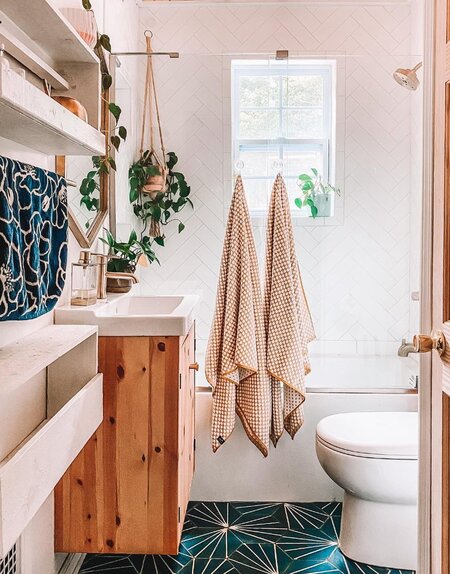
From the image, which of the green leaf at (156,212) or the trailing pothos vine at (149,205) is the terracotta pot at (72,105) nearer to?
the trailing pothos vine at (149,205)

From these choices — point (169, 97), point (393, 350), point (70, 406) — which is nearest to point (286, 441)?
point (393, 350)

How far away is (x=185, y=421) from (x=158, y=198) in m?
1.22

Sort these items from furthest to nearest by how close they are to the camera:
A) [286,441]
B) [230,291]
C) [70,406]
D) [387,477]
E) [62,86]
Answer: [286,441]
[230,291]
[387,477]
[62,86]
[70,406]

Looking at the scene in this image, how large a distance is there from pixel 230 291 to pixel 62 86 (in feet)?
3.54

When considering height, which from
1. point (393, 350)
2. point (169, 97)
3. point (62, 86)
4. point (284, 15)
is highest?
point (284, 15)

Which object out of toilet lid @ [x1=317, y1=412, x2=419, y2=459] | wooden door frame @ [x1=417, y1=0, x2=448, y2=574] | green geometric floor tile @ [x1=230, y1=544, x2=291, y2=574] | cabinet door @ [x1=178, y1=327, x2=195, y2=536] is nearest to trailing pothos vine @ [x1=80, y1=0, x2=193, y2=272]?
cabinet door @ [x1=178, y1=327, x2=195, y2=536]

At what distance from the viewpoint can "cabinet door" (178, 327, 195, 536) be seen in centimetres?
197

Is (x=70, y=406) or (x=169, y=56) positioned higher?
(x=169, y=56)

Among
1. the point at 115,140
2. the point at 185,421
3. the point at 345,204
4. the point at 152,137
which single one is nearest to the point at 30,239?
the point at 185,421

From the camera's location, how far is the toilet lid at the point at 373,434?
6.97ft

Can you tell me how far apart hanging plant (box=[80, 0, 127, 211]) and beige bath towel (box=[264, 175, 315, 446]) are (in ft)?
2.35

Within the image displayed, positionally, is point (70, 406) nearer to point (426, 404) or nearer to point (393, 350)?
point (426, 404)

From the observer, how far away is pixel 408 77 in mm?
2672

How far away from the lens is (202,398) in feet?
8.94
